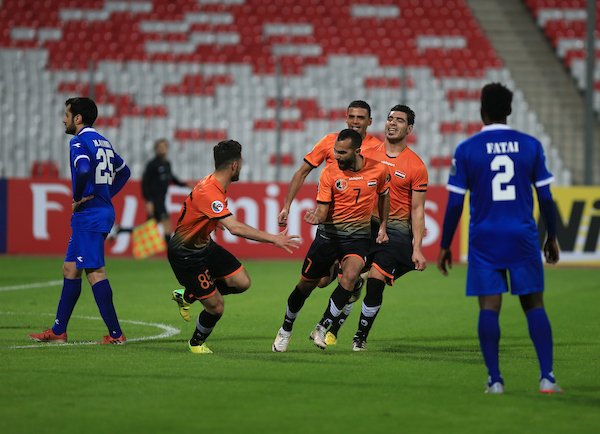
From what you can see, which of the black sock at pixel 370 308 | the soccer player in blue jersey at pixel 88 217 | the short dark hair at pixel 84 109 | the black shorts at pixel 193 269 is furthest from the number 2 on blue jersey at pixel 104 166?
the black sock at pixel 370 308

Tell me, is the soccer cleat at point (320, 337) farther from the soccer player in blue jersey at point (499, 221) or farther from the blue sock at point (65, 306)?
the soccer player in blue jersey at point (499, 221)

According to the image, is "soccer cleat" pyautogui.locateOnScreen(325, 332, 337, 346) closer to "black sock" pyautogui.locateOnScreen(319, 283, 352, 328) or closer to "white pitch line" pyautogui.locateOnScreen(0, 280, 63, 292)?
"black sock" pyautogui.locateOnScreen(319, 283, 352, 328)

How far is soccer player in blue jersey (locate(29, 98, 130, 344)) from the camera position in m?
10.1

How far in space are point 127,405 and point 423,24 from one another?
22.2 meters

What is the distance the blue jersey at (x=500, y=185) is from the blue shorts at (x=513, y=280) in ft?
0.15

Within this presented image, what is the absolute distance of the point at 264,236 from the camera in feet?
29.3

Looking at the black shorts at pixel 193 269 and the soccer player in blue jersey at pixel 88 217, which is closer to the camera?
the black shorts at pixel 193 269

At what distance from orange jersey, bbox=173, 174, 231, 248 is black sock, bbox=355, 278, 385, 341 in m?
1.56

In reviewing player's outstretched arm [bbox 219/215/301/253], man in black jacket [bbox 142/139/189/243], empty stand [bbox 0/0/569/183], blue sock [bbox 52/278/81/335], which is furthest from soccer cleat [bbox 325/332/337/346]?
empty stand [bbox 0/0/569/183]

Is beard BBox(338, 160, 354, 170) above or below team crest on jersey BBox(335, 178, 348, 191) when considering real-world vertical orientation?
above

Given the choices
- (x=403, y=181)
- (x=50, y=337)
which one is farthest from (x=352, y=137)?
(x=50, y=337)

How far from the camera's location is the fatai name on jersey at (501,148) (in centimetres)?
753

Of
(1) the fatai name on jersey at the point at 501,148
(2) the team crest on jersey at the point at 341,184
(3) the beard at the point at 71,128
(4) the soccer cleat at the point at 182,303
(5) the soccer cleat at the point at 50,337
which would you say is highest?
(3) the beard at the point at 71,128

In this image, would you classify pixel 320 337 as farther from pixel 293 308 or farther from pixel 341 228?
pixel 341 228
